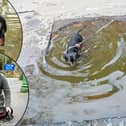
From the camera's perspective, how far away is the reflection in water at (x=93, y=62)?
24.2 ft

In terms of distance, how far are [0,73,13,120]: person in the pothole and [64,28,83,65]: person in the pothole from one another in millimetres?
2776

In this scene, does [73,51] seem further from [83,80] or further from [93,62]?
[83,80]

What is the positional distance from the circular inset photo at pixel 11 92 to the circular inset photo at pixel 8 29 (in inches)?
7.7

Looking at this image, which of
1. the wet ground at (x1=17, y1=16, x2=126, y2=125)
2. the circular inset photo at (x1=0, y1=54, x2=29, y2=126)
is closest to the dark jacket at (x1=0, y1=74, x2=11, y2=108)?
the circular inset photo at (x1=0, y1=54, x2=29, y2=126)

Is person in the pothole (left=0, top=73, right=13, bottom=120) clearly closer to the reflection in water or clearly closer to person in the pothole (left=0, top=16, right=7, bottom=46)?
person in the pothole (left=0, top=16, right=7, bottom=46)

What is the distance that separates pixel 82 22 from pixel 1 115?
155 inches

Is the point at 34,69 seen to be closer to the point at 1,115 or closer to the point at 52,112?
the point at 52,112

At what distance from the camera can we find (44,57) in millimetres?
8047

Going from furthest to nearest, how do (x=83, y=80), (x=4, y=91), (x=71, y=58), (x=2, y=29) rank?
(x=71, y=58) → (x=83, y=80) → (x=2, y=29) → (x=4, y=91)

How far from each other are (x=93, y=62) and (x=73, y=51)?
12.4 inches

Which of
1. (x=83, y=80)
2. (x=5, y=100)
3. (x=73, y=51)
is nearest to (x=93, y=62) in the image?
(x=73, y=51)

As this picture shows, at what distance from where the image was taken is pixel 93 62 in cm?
786

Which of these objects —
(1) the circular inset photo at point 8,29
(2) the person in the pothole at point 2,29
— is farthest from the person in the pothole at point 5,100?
(2) the person in the pothole at point 2,29

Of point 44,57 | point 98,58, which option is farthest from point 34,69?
point 98,58
